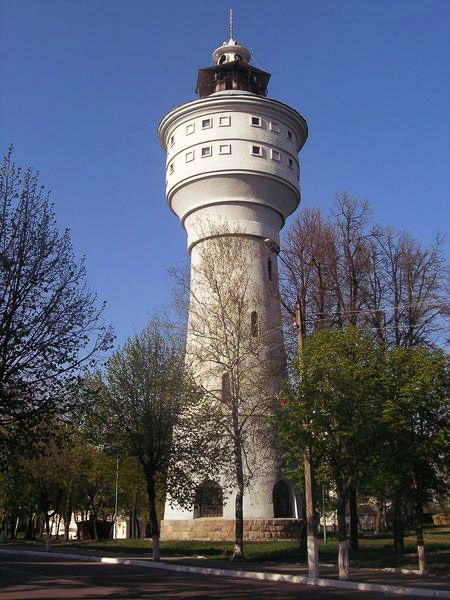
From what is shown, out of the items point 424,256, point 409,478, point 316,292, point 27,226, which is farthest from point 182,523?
point 27,226

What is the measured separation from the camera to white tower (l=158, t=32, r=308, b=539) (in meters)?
29.2

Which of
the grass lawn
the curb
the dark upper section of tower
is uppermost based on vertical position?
the dark upper section of tower

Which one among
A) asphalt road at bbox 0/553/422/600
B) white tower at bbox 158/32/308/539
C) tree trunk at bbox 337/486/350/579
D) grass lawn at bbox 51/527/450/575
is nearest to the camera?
asphalt road at bbox 0/553/422/600

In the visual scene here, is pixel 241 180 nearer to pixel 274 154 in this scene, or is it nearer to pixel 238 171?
pixel 238 171

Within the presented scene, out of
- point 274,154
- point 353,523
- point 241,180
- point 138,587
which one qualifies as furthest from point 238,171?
point 138,587

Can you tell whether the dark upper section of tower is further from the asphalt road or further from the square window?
the asphalt road

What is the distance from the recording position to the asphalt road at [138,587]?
13016 mm

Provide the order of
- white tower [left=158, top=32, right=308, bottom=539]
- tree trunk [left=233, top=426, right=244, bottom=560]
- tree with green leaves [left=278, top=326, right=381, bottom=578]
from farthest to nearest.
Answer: white tower [left=158, top=32, right=308, bottom=539]
tree trunk [left=233, top=426, right=244, bottom=560]
tree with green leaves [left=278, top=326, right=381, bottom=578]

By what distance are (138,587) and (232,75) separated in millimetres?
26468

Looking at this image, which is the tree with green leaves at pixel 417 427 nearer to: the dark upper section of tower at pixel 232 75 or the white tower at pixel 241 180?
the white tower at pixel 241 180

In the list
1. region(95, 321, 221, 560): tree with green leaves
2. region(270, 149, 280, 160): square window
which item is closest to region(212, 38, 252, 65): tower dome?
region(270, 149, 280, 160): square window

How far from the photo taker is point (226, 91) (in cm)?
3222

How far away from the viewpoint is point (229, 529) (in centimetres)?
2802

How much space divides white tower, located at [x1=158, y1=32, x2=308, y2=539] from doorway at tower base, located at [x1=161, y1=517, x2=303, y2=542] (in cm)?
6
